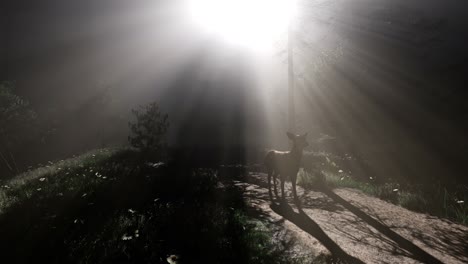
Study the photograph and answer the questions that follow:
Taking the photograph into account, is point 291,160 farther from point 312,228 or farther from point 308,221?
point 312,228

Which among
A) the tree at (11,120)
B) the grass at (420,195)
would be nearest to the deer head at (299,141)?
the grass at (420,195)

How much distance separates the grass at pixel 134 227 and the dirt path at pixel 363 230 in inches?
36.5

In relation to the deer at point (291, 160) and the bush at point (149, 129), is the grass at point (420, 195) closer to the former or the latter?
the deer at point (291, 160)

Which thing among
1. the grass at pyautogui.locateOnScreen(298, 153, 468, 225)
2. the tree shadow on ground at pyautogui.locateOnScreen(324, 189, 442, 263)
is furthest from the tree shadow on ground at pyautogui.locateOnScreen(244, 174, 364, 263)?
the grass at pyautogui.locateOnScreen(298, 153, 468, 225)

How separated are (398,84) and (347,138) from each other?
556cm

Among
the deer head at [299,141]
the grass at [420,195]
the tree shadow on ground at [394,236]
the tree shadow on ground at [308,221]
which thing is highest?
the deer head at [299,141]

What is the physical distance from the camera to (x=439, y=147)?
17938 millimetres

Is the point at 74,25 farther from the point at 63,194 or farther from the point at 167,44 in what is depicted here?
the point at 63,194

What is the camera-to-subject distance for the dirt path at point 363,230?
243 inches

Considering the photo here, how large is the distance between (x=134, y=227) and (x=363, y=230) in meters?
5.73

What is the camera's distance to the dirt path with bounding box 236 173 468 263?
6.17 metres

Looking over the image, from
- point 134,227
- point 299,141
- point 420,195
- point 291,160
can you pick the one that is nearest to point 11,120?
point 134,227

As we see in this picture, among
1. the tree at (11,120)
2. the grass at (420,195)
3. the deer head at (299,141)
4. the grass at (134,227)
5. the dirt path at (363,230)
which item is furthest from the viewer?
the tree at (11,120)

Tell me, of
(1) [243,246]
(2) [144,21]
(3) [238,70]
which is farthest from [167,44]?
(1) [243,246]
